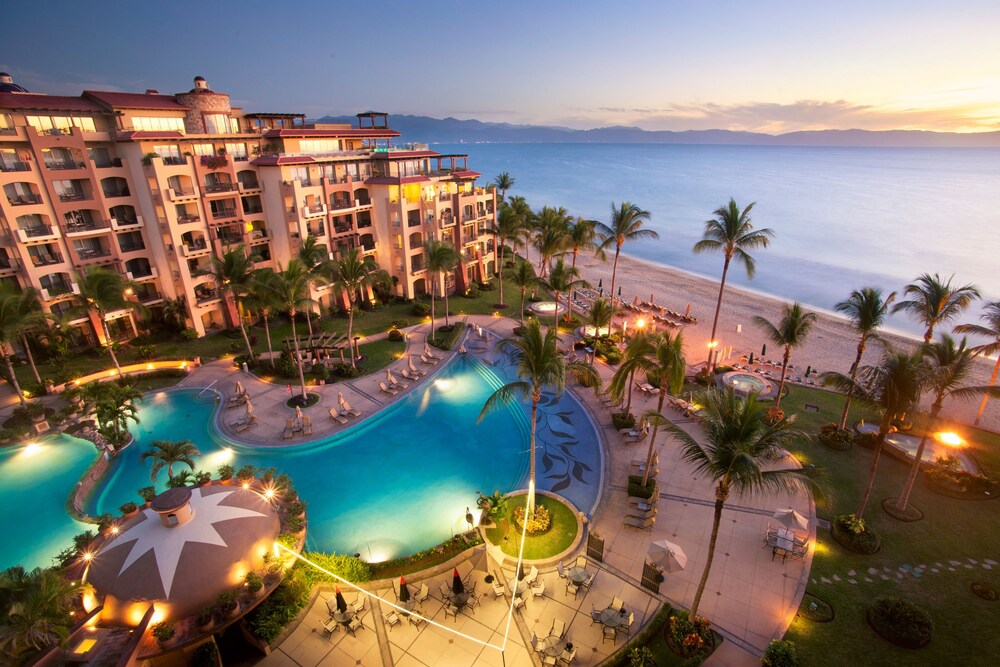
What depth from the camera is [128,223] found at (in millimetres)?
38656

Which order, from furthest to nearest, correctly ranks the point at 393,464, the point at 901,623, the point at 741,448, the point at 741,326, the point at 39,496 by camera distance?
1. the point at 741,326
2. the point at 393,464
3. the point at 39,496
4. the point at 901,623
5. the point at 741,448

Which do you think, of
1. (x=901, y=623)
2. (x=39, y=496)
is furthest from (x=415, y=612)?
(x=39, y=496)

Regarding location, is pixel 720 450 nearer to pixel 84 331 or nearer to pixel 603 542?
pixel 603 542

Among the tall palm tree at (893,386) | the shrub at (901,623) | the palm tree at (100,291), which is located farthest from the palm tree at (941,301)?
the palm tree at (100,291)

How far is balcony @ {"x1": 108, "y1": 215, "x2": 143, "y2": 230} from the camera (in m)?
37.3

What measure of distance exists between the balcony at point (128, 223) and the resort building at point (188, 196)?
0.32ft

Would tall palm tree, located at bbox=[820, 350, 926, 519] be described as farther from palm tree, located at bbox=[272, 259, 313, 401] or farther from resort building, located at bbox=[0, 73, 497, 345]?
resort building, located at bbox=[0, 73, 497, 345]

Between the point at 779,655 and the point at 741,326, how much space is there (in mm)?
41215

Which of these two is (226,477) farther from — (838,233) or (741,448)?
(838,233)

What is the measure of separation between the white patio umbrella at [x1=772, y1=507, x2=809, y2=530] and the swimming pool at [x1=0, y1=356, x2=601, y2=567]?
7985 mm

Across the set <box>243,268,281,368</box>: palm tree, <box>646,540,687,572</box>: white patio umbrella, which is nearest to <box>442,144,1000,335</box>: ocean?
<box>646,540,687,572</box>: white patio umbrella

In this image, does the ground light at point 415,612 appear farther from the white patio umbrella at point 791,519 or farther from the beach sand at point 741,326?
the beach sand at point 741,326

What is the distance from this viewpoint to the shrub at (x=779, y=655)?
14.2m

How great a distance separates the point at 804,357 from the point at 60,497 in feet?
178
